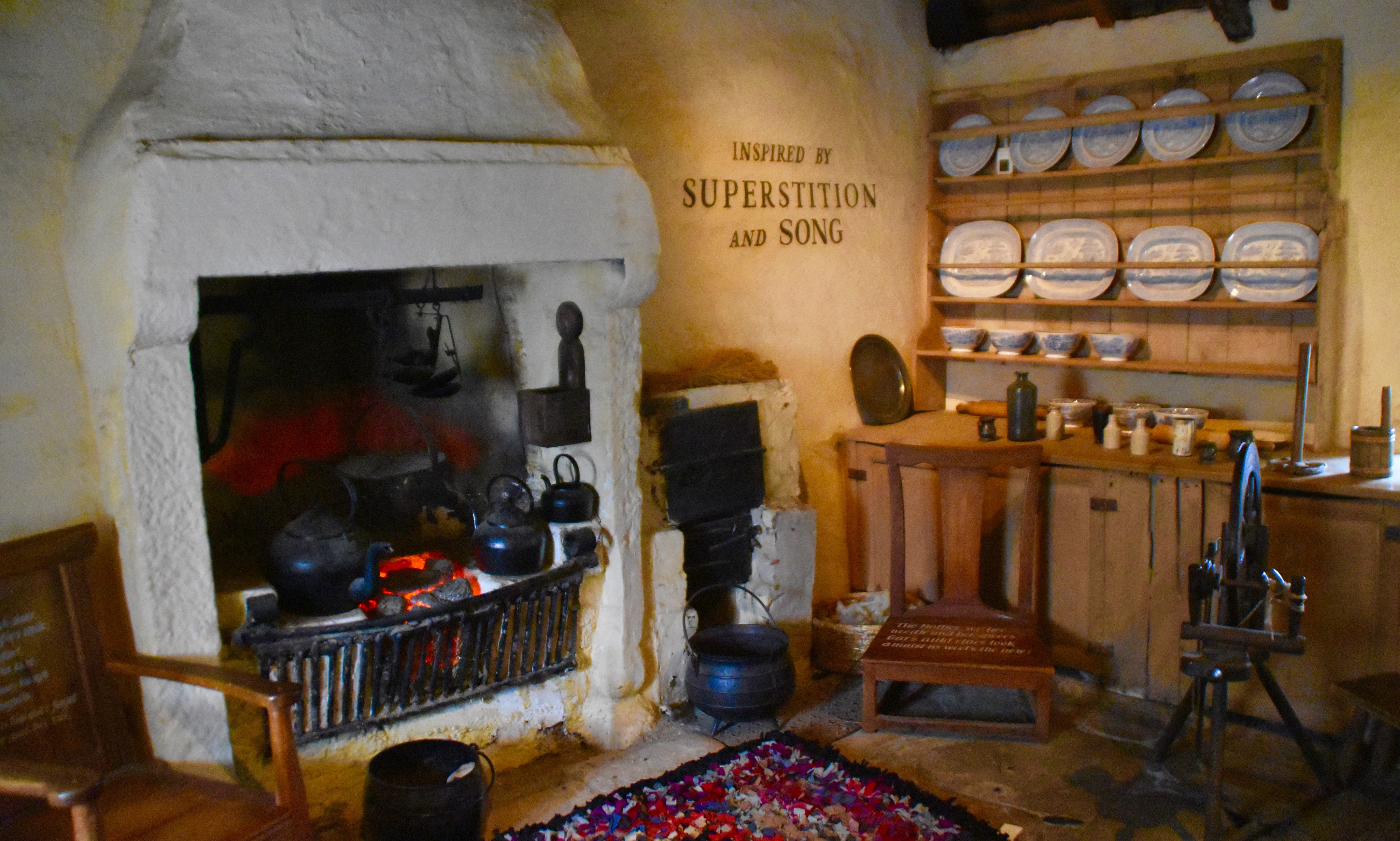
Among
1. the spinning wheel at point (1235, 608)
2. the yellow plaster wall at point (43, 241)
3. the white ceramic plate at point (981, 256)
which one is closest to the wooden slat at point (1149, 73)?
the white ceramic plate at point (981, 256)

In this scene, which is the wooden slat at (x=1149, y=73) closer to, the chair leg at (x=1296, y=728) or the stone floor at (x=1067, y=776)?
the chair leg at (x=1296, y=728)

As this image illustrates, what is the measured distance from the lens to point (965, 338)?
171 inches

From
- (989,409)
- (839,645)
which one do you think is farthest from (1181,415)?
(839,645)


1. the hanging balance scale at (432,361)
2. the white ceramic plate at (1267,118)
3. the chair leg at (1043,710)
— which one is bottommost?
the chair leg at (1043,710)

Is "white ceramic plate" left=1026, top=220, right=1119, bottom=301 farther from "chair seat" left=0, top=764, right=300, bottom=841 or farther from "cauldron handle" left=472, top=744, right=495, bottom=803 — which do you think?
"chair seat" left=0, top=764, right=300, bottom=841

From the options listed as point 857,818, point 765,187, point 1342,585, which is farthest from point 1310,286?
point 857,818

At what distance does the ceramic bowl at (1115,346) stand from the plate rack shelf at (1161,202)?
6 centimetres

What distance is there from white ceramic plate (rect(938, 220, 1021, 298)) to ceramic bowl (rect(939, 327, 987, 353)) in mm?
167

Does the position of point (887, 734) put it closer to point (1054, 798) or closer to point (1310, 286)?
point (1054, 798)

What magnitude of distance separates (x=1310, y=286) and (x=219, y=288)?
3.57 metres

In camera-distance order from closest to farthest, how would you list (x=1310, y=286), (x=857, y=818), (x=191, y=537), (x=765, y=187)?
(x=191, y=537), (x=857, y=818), (x=1310, y=286), (x=765, y=187)

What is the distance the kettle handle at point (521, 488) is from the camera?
3.15 meters

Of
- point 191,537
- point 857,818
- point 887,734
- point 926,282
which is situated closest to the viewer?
point 191,537

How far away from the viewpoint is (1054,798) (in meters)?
2.97
